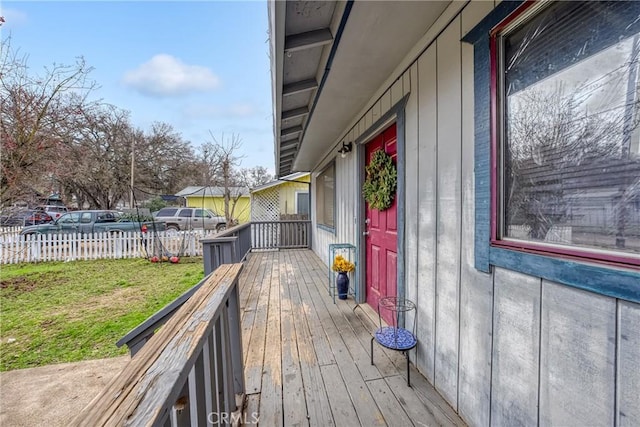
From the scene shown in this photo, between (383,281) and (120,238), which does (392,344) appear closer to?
(383,281)

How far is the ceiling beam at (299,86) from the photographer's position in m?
2.72

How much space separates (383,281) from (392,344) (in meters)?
1.00

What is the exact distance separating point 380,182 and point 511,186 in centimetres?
155

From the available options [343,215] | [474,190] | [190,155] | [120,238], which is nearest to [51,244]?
[120,238]

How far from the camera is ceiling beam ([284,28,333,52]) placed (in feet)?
6.27

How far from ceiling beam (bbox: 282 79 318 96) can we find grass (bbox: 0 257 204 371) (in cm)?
329

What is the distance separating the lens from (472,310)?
1.48 meters

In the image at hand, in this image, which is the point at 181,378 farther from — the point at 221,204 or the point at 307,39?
the point at 221,204

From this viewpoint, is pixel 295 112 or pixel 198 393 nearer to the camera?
pixel 198 393

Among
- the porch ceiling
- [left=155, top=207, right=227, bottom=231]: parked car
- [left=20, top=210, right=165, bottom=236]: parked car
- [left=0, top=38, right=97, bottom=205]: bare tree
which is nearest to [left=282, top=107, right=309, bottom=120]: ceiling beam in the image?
the porch ceiling

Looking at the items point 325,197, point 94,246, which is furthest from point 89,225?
point 325,197

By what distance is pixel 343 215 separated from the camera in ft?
13.8

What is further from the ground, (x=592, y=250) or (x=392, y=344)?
(x=592, y=250)

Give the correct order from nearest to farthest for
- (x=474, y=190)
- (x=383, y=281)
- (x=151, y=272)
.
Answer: (x=474, y=190) → (x=383, y=281) → (x=151, y=272)
